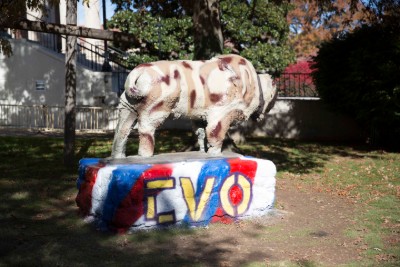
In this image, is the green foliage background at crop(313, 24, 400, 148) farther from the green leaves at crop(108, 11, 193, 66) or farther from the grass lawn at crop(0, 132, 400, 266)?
the green leaves at crop(108, 11, 193, 66)

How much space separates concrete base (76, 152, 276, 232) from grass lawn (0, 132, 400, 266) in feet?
0.80

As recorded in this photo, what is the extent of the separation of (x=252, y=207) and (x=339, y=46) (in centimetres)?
1079

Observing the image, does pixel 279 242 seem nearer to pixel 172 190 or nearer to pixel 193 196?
pixel 193 196

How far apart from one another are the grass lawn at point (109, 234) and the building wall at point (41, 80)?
12.2 ft

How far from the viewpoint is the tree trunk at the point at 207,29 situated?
1152 cm

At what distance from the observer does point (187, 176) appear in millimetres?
6906

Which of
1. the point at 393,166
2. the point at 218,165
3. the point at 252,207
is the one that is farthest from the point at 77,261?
the point at 393,166

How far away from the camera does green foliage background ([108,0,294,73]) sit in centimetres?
1745

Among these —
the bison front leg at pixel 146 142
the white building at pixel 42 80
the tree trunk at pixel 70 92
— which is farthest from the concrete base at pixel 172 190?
the white building at pixel 42 80

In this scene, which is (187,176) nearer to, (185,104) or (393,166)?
(185,104)

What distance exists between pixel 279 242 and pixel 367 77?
32.4ft

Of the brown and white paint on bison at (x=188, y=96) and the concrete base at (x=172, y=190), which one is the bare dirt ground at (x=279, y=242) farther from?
the brown and white paint on bison at (x=188, y=96)

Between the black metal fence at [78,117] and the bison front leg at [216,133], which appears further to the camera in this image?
the black metal fence at [78,117]

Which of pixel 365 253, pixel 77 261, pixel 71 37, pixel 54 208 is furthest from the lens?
pixel 71 37
